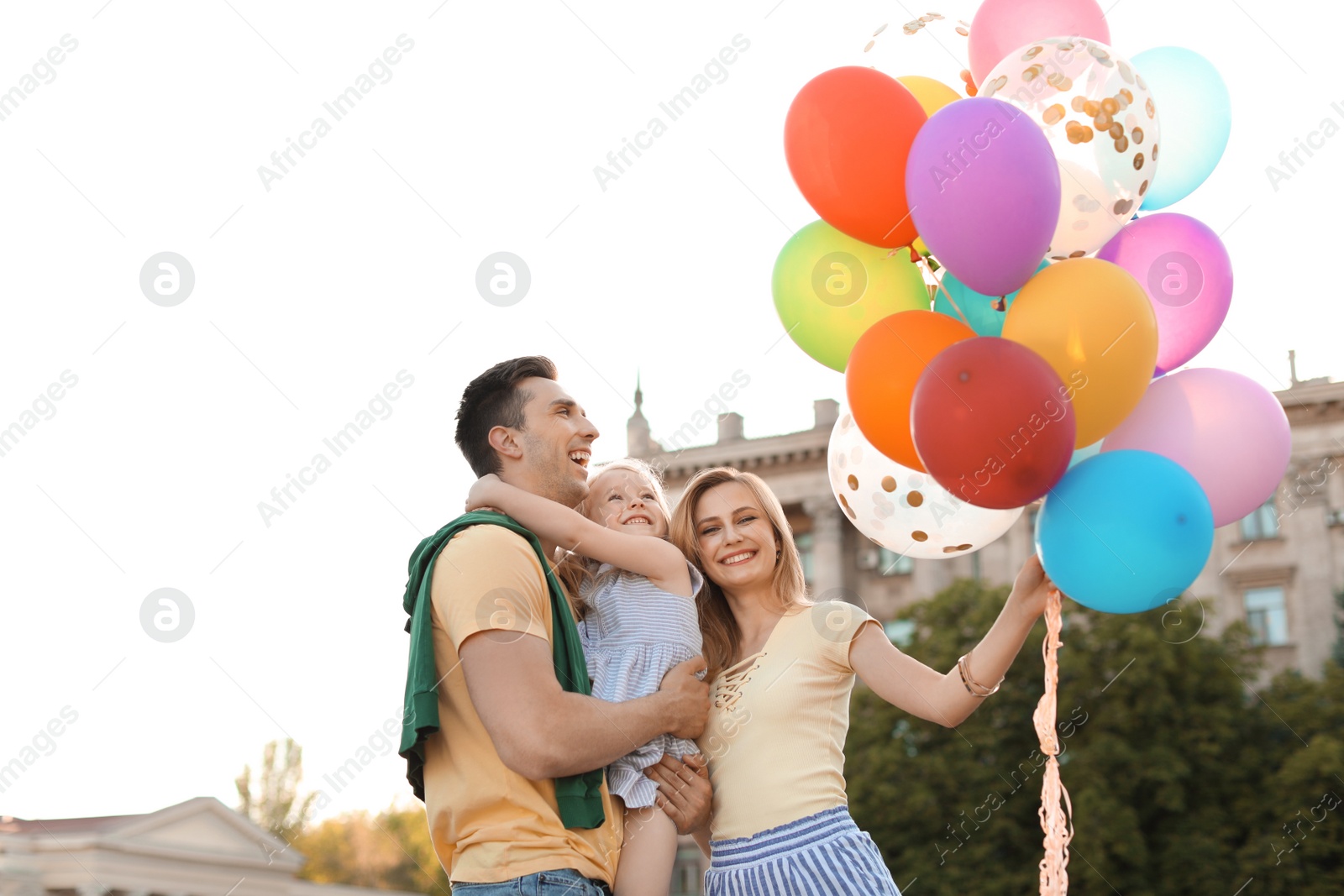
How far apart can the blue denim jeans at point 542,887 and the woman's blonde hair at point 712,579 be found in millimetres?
1098

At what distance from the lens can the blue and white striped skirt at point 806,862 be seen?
12.1 feet

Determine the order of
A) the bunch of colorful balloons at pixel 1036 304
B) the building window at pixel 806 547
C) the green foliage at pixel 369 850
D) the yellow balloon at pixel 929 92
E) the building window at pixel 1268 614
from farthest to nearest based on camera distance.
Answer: the green foliage at pixel 369 850, the building window at pixel 806 547, the building window at pixel 1268 614, the yellow balloon at pixel 929 92, the bunch of colorful balloons at pixel 1036 304

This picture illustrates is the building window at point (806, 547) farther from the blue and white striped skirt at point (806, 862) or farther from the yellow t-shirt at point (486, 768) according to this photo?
the yellow t-shirt at point (486, 768)

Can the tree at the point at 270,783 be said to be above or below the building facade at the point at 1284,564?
above

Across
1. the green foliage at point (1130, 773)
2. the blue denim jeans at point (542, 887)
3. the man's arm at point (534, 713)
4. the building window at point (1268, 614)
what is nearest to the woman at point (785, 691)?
the man's arm at point (534, 713)

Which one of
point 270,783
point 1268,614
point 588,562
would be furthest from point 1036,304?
point 270,783

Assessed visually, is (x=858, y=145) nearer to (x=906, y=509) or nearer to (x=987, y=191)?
(x=987, y=191)

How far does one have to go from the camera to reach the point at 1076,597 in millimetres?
3617

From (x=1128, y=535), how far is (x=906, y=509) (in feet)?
3.13

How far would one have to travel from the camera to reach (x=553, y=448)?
390 cm

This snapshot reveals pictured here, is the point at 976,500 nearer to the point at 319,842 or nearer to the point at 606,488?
the point at 606,488

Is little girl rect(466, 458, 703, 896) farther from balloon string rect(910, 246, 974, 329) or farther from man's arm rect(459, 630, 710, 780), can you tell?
balloon string rect(910, 246, 974, 329)

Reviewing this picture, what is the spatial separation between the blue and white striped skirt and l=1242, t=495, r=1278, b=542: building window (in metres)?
28.3

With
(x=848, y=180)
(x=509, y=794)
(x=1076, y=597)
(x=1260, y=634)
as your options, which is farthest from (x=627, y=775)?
(x=1260, y=634)
